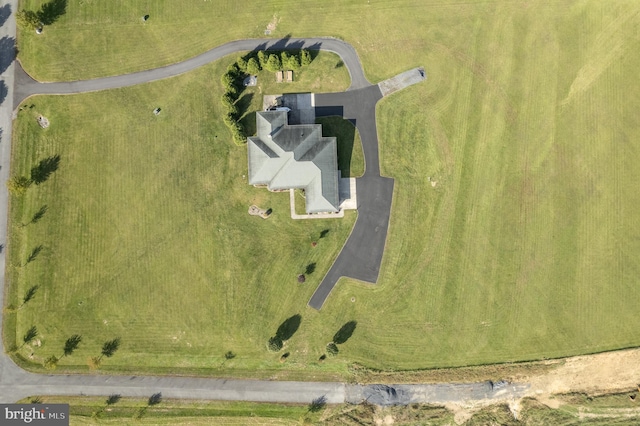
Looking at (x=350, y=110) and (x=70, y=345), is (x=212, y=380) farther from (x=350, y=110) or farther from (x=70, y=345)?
(x=350, y=110)

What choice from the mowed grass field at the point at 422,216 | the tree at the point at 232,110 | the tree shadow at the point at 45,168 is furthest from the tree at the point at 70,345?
the tree at the point at 232,110

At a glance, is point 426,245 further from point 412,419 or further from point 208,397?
point 208,397

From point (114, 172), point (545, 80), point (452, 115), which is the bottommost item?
point (114, 172)

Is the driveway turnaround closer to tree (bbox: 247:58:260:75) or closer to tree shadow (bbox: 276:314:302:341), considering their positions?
tree shadow (bbox: 276:314:302:341)

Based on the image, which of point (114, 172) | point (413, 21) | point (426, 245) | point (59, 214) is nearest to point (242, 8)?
point (413, 21)

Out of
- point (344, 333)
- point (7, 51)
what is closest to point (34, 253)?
point (7, 51)

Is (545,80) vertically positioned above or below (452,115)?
above
